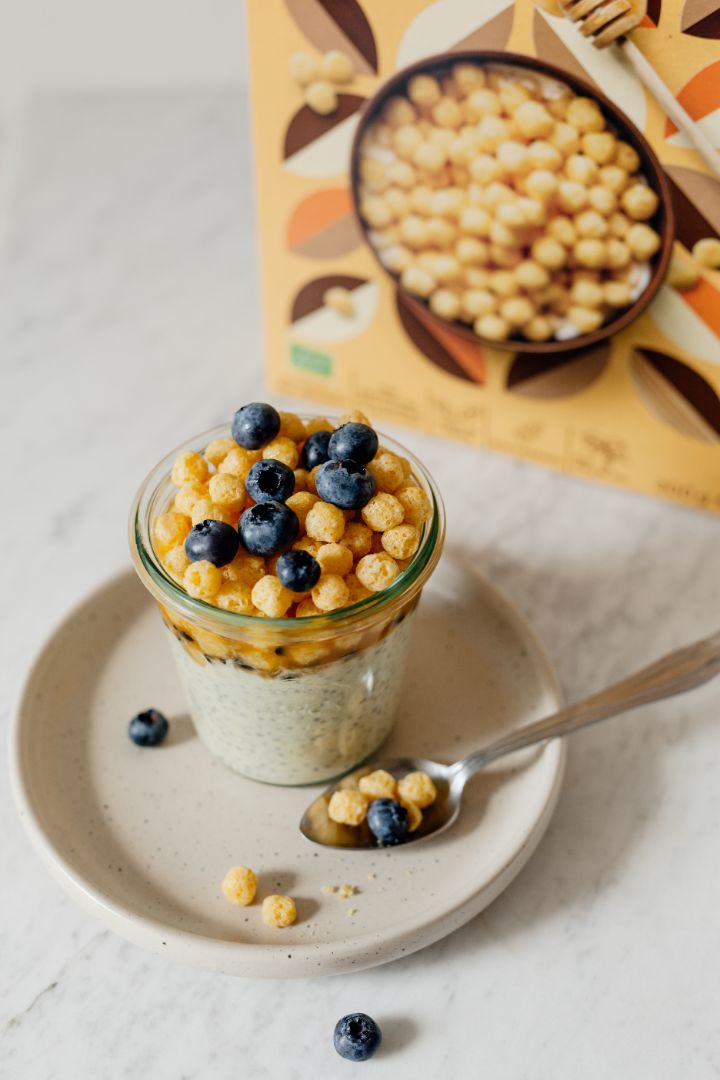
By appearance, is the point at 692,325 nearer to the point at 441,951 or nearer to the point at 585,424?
the point at 585,424

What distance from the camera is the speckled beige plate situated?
86 cm

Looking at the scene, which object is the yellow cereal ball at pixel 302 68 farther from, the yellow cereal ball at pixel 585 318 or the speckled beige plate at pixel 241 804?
the speckled beige plate at pixel 241 804

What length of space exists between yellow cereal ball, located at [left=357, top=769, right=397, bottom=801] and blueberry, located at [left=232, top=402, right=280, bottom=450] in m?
0.30

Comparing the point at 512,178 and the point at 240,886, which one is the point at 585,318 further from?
the point at 240,886

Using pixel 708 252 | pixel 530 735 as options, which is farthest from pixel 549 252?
pixel 530 735

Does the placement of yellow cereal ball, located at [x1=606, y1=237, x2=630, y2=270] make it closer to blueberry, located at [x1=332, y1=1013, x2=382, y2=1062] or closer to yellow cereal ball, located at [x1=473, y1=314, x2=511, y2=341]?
yellow cereal ball, located at [x1=473, y1=314, x2=511, y2=341]

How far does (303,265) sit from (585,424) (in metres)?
0.38

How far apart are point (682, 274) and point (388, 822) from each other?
0.62m

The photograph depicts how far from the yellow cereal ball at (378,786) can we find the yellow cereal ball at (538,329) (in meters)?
0.53

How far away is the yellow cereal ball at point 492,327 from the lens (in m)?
1.25

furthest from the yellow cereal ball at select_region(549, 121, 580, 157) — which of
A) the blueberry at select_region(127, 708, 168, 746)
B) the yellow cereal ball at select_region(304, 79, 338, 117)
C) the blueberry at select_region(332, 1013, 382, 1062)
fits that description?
the blueberry at select_region(332, 1013, 382, 1062)

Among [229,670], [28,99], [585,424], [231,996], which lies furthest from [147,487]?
[28,99]

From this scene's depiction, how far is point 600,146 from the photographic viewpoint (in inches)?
43.0

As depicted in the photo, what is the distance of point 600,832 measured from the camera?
3.20ft
